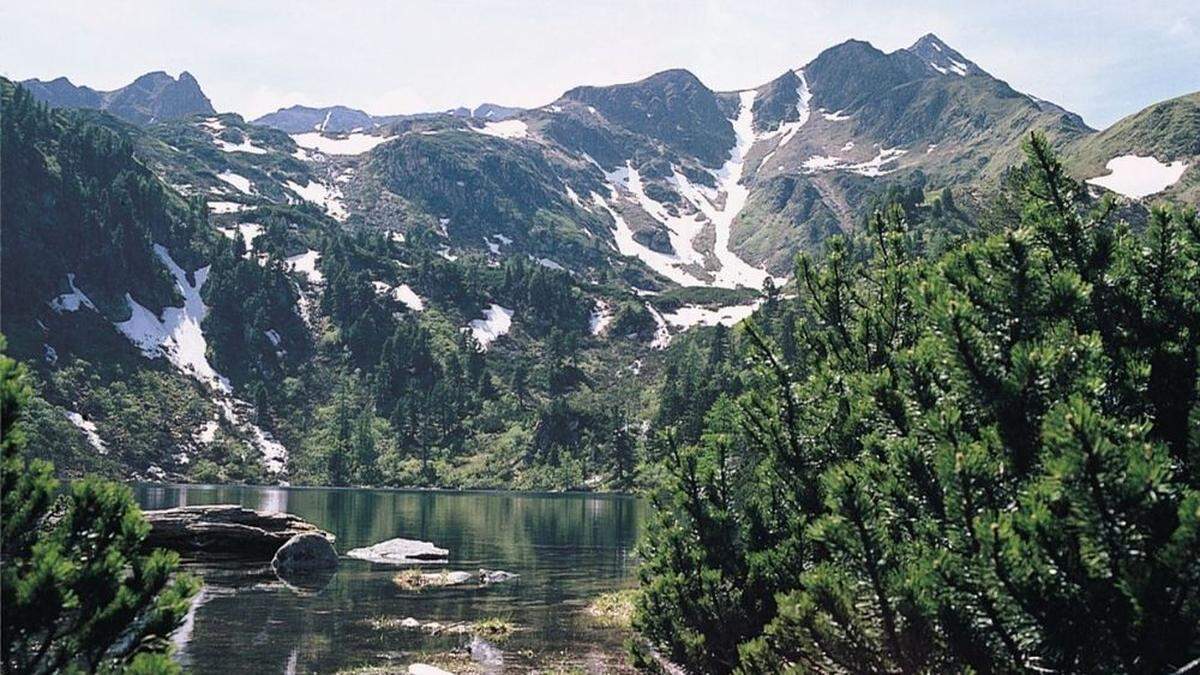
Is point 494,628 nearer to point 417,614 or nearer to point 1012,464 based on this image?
point 417,614

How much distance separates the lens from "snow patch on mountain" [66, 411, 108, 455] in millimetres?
167750

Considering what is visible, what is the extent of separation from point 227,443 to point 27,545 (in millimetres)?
205421

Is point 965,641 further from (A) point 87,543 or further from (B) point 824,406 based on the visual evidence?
(A) point 87,543

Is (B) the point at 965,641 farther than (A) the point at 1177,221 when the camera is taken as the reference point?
No

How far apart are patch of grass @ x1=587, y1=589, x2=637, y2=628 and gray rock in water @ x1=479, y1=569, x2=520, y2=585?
27.2 feet

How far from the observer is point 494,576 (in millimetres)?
53031

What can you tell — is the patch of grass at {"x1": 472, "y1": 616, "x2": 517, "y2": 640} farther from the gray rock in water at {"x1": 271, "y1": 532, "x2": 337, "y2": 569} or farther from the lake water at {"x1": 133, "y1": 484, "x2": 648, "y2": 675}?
the gray rock in water at {"x1": 271, "y1": 532, "x2": 337, "y2": 569}

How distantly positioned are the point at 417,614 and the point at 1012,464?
3691 cm

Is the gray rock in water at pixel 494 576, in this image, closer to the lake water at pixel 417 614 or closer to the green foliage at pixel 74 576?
the lake water at pixel 417 614

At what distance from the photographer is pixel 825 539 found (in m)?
8.05

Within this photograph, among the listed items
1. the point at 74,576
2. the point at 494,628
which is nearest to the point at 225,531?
the point at 494,628

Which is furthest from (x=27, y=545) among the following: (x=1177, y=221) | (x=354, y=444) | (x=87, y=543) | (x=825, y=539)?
(x=354, y=444)

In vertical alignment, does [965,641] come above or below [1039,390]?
below

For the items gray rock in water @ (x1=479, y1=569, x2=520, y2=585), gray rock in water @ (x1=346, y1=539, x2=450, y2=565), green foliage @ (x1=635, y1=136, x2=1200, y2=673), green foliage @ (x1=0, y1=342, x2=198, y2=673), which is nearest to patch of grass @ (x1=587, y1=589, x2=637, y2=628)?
gray rock in water @ (x1=479, y1=569, x2=520, y2=585)
